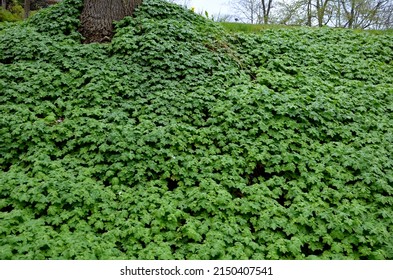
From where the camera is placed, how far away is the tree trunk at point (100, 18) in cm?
789

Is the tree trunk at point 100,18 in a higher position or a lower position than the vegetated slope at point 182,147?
higher

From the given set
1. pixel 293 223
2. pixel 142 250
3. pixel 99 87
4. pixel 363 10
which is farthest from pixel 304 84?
pixel 363 10

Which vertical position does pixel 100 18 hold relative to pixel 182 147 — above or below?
above

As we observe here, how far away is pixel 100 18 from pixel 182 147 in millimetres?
4432

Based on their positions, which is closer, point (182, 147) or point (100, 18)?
point (182, 147)

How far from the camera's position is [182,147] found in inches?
220

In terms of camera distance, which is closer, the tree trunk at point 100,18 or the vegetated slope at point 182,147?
the vegetated slope at point 182,147

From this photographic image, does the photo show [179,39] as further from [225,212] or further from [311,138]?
[225,212]

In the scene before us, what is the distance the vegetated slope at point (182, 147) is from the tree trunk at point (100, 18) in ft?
1.04

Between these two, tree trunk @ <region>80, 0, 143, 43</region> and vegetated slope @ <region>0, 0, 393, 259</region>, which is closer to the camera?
vegetated slope @ <region>0, 0, 393, 259</region>

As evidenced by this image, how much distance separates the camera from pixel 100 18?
7.95 metres

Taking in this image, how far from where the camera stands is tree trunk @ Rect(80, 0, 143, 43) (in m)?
7.89

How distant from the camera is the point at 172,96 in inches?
259

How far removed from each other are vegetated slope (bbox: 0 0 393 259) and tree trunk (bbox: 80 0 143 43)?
316 mm
